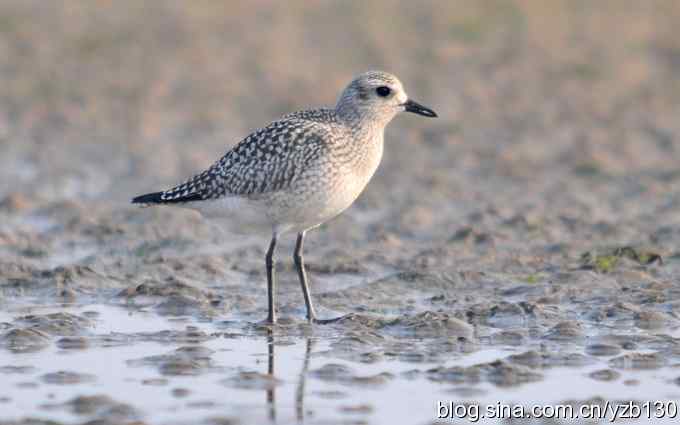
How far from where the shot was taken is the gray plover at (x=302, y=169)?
11.3 m

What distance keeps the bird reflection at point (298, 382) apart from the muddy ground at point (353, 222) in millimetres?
27

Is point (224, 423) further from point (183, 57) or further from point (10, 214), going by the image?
point (183, 57)

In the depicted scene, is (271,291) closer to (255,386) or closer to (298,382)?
(298,382)

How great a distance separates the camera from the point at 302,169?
11.3 meters

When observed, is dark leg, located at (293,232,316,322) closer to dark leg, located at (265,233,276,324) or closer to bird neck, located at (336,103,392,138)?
dark leg, located at (265,233,276,324)

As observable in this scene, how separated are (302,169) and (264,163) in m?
0.34

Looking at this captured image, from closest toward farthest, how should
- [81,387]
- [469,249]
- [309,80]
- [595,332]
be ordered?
[81,387] → [595,332] → [469,249] → [309,80]

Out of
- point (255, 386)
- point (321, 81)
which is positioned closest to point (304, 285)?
point (255, 386)

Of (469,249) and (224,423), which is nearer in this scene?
(224,423)

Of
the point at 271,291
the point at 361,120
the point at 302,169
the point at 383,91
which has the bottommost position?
the point at 271,291

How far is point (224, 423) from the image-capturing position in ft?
27.6

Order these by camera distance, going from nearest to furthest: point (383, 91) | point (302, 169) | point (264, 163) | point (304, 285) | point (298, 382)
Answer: point (298, 382)
point (302, 169)
point (264, 163)
point (304, 285)
point (383, 91)

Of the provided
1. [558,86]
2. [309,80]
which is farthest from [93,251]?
[558,86]

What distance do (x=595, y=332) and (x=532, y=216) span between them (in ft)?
14.2
